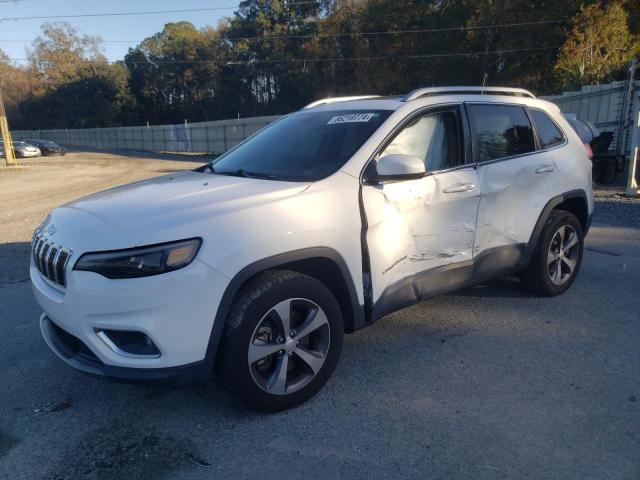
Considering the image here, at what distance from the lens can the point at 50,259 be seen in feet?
9.45

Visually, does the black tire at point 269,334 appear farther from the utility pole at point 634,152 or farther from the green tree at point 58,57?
the green tree at point 58,57

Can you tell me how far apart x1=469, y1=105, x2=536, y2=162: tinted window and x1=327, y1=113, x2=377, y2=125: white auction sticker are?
0.91 meters

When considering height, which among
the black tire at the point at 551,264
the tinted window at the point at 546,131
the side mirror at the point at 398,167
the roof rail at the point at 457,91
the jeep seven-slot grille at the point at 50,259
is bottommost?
Result: the black tire at the point at 551,264

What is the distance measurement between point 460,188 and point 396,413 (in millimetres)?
1687

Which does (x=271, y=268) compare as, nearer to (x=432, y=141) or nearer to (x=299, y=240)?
(x=299, y=240)

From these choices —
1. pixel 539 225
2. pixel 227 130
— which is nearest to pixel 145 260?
pixel 539 225

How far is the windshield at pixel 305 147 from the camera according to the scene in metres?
3.47

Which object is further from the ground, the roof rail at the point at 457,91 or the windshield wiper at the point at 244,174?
the roof rail at the point at 457,91

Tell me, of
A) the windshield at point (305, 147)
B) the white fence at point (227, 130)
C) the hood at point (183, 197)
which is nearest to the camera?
the hood at point (183, 197)

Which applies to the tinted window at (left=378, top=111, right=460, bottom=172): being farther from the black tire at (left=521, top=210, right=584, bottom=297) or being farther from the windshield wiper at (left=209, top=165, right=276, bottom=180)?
the black tire at (left=521, top=210, right=584, bottom=297)

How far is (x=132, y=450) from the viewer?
271 centimetres

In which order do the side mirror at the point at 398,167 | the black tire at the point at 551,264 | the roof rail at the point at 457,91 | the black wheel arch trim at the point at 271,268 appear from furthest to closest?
the black tire at the point at 551,264 → the roof rail at the point at 457,91 → the side mirror at the point at 398,167 → the black wheel arch trim at the point at 271,268

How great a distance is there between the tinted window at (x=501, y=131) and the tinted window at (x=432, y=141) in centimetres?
27

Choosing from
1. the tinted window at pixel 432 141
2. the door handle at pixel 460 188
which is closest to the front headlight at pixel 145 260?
the tinted window at pixel 432 141
